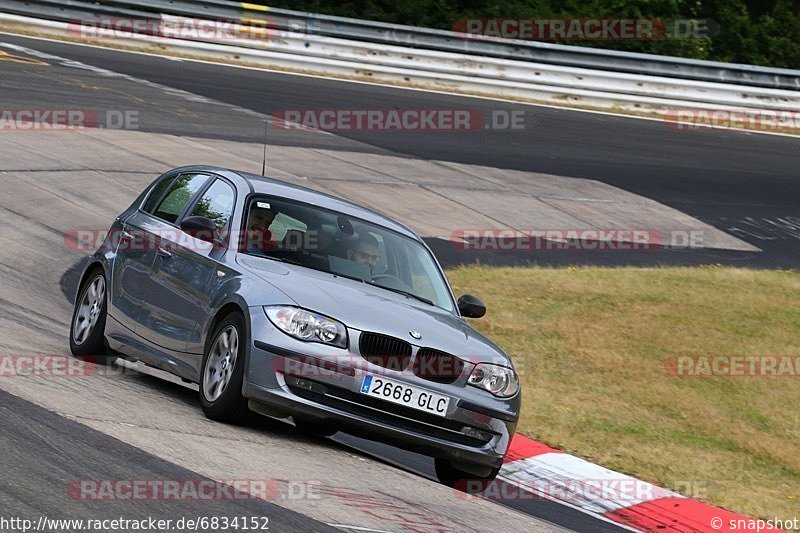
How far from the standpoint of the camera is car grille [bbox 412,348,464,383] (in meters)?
7.48

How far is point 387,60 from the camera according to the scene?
86.7 feet

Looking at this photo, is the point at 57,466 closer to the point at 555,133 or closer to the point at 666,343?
the point at 666,343

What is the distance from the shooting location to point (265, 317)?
7.39 m

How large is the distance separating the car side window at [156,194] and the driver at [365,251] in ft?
5.90

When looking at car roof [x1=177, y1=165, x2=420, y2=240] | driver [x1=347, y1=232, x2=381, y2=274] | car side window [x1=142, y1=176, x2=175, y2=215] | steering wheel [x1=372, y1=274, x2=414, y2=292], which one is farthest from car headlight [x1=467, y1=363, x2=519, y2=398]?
car side window [x1=142, y1=176, x2=175, y2=215]

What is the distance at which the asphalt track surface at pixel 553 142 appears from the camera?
20188mm

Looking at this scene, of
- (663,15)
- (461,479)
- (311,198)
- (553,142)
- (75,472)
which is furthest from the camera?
(663,15)

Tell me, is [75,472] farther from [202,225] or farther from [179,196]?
[179,196]

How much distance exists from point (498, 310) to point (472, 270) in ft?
5.46

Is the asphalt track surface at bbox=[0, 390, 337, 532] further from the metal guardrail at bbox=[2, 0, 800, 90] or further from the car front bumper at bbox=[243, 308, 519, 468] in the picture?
the metal guardrail at bbox=[2, 0, 800, 90]

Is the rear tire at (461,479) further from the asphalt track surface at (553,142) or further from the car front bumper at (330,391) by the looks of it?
the asphalt track surface at (553,142)

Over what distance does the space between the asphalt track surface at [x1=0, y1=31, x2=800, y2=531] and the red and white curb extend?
8.31 m

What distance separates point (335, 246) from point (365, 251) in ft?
0.75

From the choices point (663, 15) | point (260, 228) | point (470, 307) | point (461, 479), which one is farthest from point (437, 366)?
point (663, 15)
